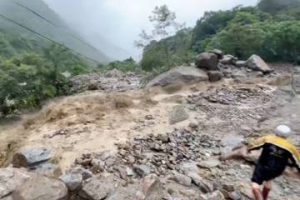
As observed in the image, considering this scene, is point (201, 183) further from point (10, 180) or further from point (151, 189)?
point (10, 180)

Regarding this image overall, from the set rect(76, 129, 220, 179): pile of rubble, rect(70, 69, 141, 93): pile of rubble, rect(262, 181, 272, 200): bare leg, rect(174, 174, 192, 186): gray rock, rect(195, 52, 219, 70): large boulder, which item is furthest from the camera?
rect(70, 69, 141, 93): pile of rubble

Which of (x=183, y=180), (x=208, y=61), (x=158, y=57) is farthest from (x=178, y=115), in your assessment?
(x=158, y=57)

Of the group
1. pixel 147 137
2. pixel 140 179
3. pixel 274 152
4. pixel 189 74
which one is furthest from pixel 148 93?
pixel 274 152

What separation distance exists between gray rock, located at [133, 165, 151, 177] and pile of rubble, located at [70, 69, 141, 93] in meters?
6.94

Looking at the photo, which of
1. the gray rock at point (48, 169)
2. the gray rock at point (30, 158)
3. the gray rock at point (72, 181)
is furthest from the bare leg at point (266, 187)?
the gray rock at point (30, 158)

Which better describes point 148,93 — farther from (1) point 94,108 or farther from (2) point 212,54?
(2) point 212,54

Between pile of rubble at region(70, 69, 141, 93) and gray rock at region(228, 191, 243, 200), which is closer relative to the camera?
gray rock at region(228, 191, 243, 200)

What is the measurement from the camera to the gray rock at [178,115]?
8.84 meters

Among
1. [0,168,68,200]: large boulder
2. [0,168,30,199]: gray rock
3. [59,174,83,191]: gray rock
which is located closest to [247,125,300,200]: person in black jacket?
[59,174,83,191]: gray rock

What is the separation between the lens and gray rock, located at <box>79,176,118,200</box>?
4.86 meters

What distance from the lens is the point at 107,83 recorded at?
14398 mm

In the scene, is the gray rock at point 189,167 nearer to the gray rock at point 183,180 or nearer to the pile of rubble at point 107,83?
the gray rock at point 183,180

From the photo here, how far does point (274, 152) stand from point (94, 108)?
264 inches

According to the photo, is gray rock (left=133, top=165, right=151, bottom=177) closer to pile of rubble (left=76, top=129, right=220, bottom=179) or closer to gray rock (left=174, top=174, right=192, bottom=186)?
pile of rubble (left=76, top=129, right=220, bottom=179)
